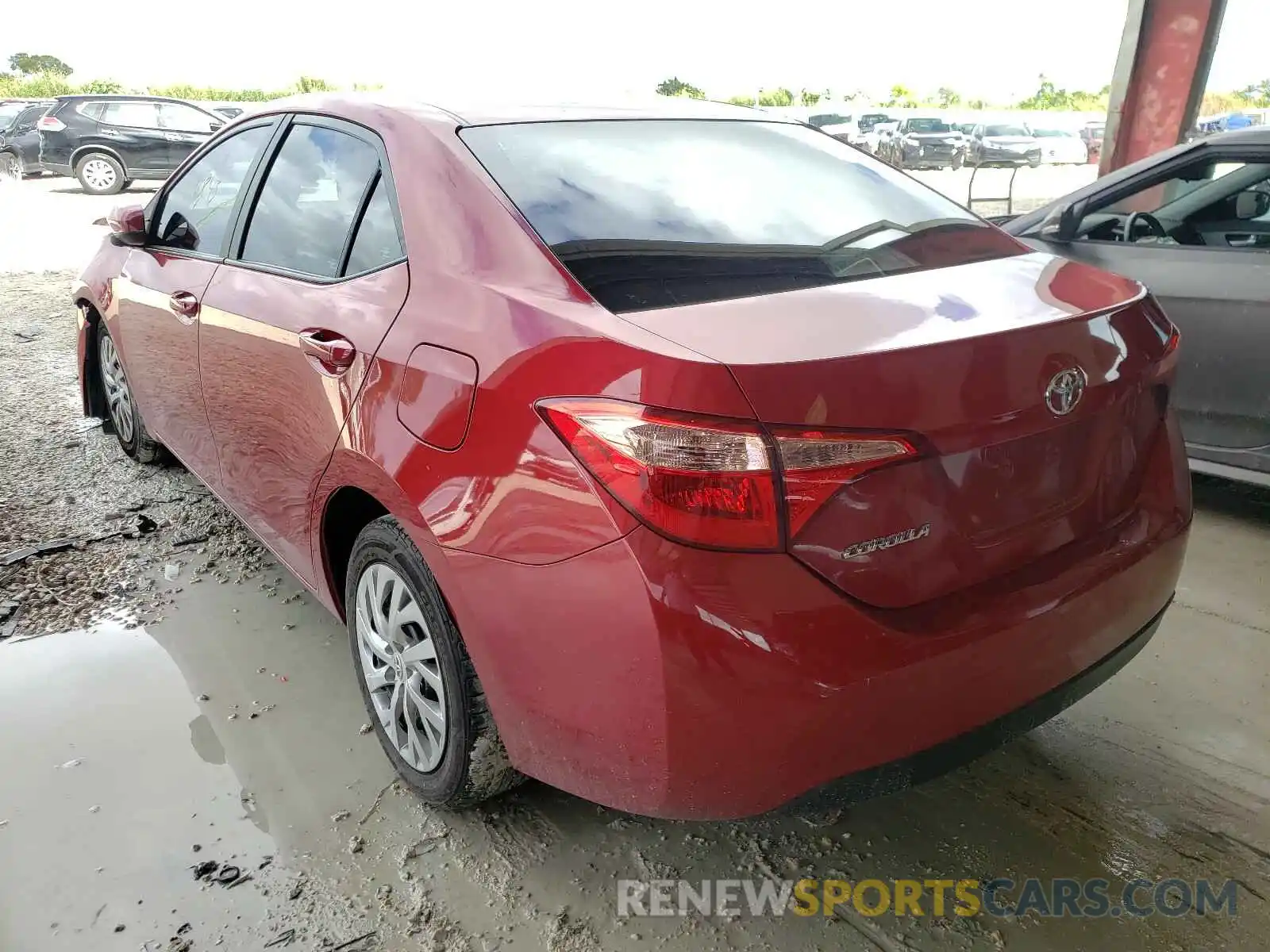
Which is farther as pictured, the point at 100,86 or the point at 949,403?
the point at 100,86

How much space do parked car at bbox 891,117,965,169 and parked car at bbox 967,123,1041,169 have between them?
0.93 feet

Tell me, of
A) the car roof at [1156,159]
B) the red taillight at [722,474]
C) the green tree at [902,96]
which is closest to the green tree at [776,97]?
the green tree at [902,96]

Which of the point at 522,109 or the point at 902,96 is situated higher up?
the point at 522,109

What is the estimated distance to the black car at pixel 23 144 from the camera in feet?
54.9

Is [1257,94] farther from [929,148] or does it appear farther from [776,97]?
[776,97]

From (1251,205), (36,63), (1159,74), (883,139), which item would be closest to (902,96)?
(883,139)

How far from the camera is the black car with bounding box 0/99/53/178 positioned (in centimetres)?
1673

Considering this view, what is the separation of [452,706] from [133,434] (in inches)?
119

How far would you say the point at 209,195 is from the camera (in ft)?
10.4

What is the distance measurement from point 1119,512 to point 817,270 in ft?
2.48

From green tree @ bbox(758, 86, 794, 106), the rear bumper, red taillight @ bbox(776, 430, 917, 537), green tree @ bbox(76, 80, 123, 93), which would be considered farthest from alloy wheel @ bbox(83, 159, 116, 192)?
green tree @ bbox(76, 80, 123, 93)

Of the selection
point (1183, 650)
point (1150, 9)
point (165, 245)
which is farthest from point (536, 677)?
point (1150, 9)

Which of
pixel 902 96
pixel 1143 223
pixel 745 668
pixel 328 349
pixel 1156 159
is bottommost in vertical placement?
pixel 902 96

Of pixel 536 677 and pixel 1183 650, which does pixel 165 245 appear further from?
pixel 1183 650
